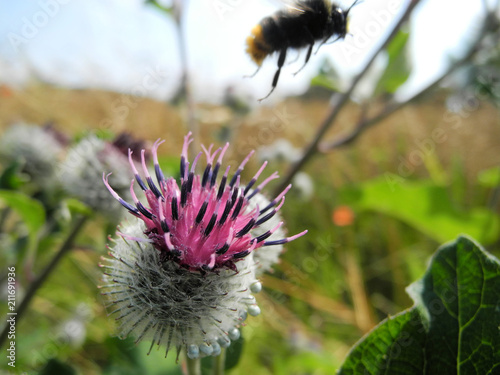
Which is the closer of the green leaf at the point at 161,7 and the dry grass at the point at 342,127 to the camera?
the green leaf at the point at 161,7

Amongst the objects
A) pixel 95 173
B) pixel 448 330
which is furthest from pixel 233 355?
pixel 95 173

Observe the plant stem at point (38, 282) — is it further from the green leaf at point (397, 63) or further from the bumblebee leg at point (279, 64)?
the green leaf at point (397, 63)

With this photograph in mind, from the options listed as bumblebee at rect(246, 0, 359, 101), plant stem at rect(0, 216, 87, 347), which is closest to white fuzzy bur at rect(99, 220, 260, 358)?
bumblebee at rect(246, 0, 359, 101)

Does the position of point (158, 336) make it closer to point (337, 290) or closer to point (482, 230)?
point (482, 230)

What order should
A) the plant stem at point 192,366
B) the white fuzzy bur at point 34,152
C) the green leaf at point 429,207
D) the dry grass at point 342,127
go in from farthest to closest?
the dry grass at point 342,127 → the green leaf at point 429,207 → the white fuzzy bur at point 34,152 → the plant stem at point 192,366

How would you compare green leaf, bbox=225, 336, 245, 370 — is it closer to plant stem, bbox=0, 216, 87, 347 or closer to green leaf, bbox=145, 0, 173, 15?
plant stem, bbox=0, 216, 87, 347

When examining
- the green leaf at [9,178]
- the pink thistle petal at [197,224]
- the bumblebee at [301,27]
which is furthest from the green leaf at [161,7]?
the pink thistle petal at [197,224]
